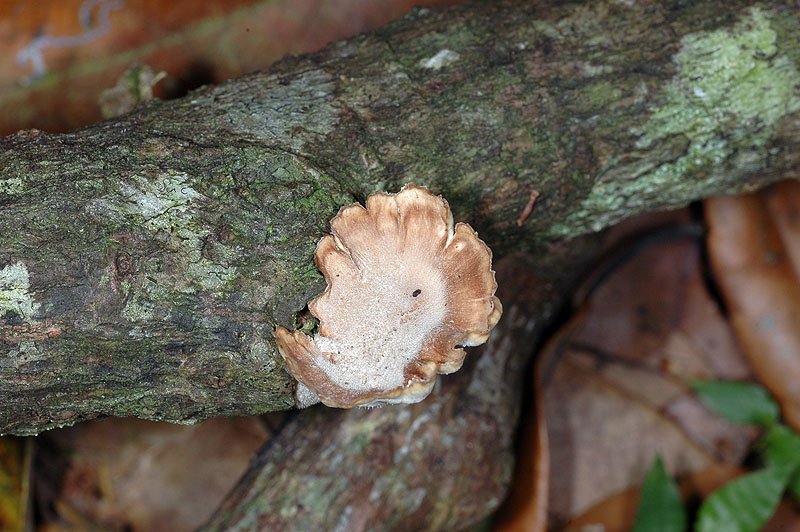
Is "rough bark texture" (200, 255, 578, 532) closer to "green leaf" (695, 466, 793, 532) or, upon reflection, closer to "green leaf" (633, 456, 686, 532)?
"green leaf" (633, 456, 686, 532)

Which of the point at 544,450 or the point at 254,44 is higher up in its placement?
the point at 254,44

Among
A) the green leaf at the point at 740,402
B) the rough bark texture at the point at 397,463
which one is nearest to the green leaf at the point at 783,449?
the green leaf at the point at 740,402

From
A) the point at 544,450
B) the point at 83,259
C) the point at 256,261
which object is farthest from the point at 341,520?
the point at 83,259

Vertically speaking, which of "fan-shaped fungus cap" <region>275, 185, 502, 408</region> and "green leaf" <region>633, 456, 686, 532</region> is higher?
"fan-shaped fungus cap" <region>275, 185, 502, 408</region>

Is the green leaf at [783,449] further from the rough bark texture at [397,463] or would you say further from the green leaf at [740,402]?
the rough bark texture at [397,463]

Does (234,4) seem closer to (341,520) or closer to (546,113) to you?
(546,113)

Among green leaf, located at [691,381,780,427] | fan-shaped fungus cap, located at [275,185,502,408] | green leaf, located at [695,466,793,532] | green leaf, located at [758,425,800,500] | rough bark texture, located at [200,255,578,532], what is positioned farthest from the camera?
green leaf, located at [691,381,780,427]

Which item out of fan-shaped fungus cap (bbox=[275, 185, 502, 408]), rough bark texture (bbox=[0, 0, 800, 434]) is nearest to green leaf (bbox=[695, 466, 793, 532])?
rough bark texture (bbox=[0, 0, 800, 434])
